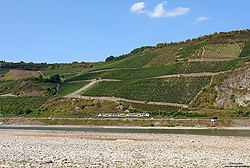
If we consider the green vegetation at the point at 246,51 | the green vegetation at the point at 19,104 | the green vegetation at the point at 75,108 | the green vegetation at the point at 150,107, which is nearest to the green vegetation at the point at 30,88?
the green vegetation at the point at 19,104

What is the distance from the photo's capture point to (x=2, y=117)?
111438 mm

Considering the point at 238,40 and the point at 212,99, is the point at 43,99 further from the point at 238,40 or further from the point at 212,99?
the point at 238,40

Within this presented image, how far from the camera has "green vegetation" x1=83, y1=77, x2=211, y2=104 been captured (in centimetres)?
9562

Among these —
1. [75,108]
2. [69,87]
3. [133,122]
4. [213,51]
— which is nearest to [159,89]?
[133,122]

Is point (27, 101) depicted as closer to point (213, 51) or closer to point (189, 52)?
point (189, 52)

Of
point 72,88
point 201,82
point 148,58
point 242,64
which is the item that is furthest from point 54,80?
point 242,64

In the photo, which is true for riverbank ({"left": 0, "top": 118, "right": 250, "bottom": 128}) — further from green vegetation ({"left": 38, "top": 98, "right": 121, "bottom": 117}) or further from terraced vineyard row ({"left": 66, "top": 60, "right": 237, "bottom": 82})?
terraced vineyard row ({"left": 66, "top": 60, "right": 237, "bottom": 82})

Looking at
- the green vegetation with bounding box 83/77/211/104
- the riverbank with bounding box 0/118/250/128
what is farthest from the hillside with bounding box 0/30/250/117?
the riverbank with bounding box 0/118/250/128

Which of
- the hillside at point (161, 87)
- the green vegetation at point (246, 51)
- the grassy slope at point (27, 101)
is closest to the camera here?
the hillside at point (161, 87)

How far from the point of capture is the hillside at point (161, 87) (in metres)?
85.6

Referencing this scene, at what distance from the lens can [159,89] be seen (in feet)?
347

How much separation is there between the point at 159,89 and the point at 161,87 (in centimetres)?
177

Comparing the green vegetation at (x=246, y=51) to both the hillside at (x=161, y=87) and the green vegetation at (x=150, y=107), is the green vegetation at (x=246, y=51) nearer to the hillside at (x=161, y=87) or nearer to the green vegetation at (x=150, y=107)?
the hillside at (x=161, y=87)

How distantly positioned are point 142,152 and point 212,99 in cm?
5652
